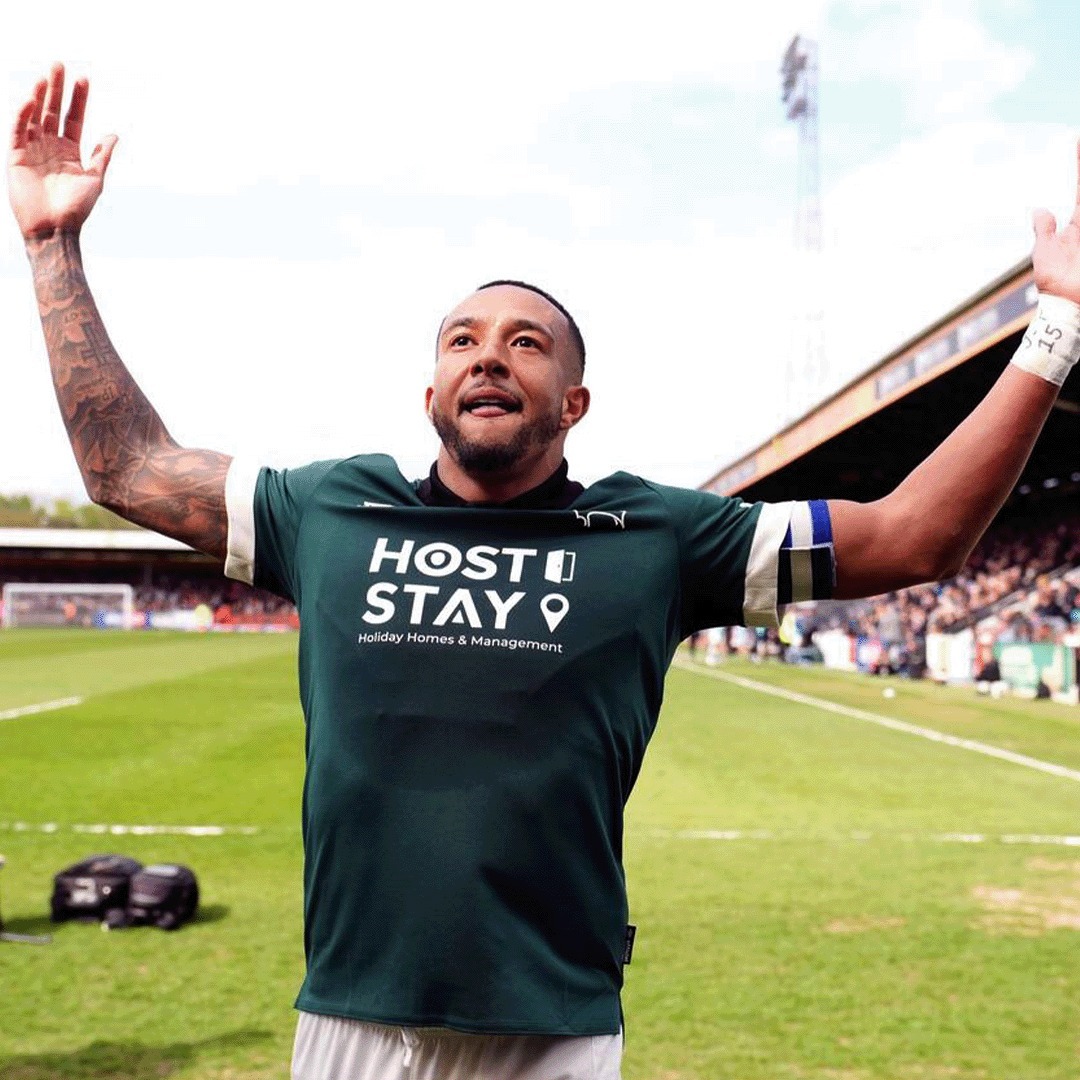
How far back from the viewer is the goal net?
226ft

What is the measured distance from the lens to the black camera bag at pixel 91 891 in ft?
23.7

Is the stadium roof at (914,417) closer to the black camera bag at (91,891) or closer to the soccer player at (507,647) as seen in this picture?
the black camera bag at (91,891)

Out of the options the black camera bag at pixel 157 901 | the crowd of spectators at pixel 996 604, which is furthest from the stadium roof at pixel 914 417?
the black camera bag at pixel 157 901

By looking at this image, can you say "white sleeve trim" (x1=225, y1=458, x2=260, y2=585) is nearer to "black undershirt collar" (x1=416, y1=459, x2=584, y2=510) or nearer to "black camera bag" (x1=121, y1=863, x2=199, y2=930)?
"black undershirt collar" (x1=416, y1=459, x2=584, y2=510)

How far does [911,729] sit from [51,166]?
17462 millimetres

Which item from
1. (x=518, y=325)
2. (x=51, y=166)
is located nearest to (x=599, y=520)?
(x=518, y=325)

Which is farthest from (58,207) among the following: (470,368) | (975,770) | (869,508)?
(975,770)

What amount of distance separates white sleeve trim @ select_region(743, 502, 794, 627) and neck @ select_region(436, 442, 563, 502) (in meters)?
0.39

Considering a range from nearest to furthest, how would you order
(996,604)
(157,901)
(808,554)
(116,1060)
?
(808,554), (116,1060), (157,901), (996,604)

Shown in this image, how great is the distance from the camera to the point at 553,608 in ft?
7.13

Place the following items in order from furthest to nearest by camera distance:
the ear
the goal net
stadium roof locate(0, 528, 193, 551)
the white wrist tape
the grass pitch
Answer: stadium roof locate(0, 528, 193, 551), the goal net, the grass pitch, the ear, the white wrist tape

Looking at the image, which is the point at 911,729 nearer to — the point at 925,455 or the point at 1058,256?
the point at 925,455

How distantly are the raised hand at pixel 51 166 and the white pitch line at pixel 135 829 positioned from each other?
7949mm

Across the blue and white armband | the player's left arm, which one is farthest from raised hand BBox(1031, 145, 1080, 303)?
the blue and white armband
